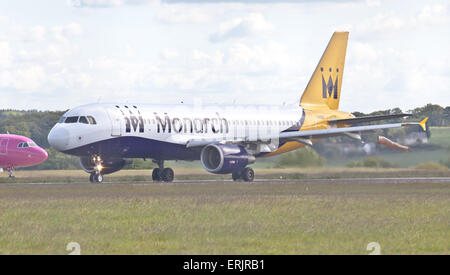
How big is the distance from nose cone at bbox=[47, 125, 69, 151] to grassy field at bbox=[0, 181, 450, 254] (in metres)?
6.23

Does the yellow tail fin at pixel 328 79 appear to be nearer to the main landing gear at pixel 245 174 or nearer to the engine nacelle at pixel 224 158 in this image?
the main landing gear at pixel 245 174

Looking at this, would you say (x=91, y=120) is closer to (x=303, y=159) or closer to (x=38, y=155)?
(x=303, y=159)

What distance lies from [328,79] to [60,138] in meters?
21.7

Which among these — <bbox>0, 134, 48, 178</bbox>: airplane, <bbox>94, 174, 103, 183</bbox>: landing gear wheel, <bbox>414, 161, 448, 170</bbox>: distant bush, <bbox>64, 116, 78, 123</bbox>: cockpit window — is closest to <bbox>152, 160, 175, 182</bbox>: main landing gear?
<bbox>94, 174, 103, 183</bbox>: landing gear wheel

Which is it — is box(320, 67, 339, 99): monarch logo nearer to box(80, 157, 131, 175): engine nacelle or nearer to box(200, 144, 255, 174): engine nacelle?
box(200, 144, 255, 174): engine nacelle

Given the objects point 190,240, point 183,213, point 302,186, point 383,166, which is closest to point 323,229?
point 190,240

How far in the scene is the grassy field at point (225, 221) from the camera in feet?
65.3

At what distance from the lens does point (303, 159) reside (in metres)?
52.0

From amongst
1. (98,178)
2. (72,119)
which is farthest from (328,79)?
(72,119)

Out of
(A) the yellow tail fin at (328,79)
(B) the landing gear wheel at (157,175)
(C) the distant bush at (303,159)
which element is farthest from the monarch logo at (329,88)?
(B) the landing gear wheel at (157,175)

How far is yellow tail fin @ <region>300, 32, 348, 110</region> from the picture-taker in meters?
59.7

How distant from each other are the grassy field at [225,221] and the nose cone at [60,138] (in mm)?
6229
